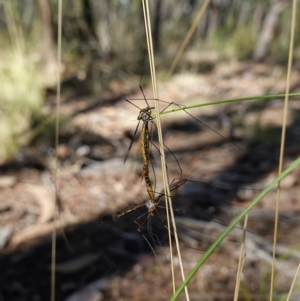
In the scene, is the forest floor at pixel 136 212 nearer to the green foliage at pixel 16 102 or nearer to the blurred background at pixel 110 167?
the blurred background at pixel 110 167

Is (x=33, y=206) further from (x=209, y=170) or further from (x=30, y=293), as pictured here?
(x=209, y=170)

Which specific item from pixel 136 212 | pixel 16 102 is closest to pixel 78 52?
pixel 16 102

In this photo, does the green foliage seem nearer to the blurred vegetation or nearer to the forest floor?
the blurred vegetation

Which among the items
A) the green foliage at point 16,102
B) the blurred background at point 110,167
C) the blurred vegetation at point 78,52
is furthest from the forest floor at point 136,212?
the blurred vegetation at point 78,52

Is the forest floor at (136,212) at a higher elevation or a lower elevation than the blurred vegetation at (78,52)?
lower

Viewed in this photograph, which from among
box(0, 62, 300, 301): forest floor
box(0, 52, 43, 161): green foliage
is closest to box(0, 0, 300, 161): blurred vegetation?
box(0, 52, 43, 161): green foliage

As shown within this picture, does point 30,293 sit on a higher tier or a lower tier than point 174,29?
lower

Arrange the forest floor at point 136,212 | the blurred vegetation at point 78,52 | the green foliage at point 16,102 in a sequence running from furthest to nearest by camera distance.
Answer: the blurred vegetation at point 78,52 → the green foliage at point 16,102 → the forest floor at point 136,212

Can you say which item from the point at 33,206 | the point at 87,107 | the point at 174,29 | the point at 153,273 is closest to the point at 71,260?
the point at 153,273
